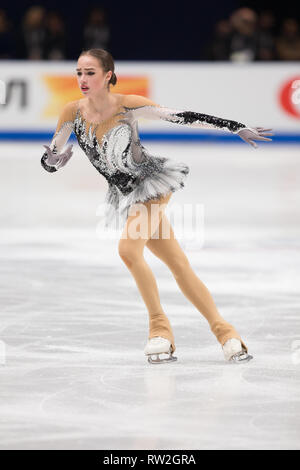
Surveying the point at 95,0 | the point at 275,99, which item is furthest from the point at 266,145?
the point at 95,0

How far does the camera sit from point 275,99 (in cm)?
1323

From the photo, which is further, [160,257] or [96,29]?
[96,29]

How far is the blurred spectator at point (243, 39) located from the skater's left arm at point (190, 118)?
402 inches

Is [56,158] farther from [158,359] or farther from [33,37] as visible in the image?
[33,37]

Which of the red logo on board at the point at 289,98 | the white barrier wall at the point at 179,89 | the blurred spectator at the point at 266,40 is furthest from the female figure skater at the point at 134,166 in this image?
the blurred spectator at the point at 266,40

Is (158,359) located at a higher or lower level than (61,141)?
lower

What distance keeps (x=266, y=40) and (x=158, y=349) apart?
1073 cm

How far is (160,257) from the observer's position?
4070 millimetres

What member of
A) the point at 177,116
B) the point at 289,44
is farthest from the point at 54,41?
the point at 177,116

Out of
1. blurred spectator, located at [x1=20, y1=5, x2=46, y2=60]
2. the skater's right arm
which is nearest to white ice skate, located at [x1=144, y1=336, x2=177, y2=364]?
the skater's right arm

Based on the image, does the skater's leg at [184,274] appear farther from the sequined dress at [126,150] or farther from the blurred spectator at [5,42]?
the blurred spectator at [5,42]

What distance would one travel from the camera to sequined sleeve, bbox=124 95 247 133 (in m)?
3.79
